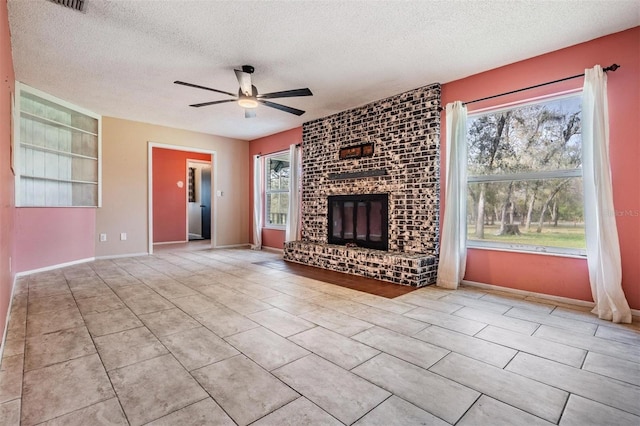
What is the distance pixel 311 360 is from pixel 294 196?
448cm

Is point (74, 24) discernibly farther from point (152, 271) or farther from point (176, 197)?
point (176, 197)

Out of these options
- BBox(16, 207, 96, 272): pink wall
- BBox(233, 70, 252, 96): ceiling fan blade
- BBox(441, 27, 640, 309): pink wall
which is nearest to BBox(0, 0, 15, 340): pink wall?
BBox(233, 70, 252, 96): ceiling fan blade

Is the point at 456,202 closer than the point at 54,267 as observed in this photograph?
Yes

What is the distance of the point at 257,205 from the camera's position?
7391 millimetres

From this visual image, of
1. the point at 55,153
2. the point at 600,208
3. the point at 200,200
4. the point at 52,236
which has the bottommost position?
the point at 52,236

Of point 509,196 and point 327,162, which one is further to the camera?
point 327,162

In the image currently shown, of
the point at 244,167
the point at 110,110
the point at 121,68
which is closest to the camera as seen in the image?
the point at 121,68

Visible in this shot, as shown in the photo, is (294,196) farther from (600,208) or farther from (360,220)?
(600,208)

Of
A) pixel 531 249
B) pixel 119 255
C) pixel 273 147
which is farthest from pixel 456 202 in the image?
pixel 119 255

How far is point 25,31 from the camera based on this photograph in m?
2.95

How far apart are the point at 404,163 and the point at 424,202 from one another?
2.12 feet

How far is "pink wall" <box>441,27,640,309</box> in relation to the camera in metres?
2.88

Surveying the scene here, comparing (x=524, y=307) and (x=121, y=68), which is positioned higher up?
(x=121, y=68)

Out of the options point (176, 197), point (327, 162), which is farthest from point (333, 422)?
point (176, 197)
